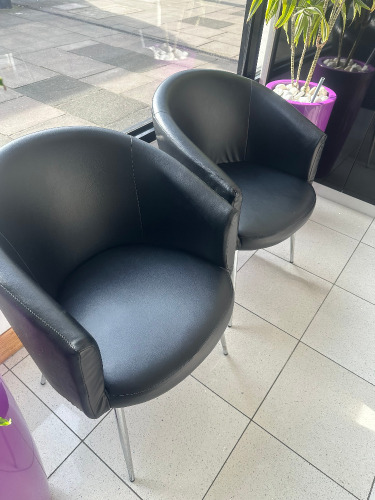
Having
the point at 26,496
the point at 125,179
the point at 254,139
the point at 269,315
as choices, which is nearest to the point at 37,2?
the point at 254,139

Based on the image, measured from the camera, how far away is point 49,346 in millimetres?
738

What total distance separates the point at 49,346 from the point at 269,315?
3.69ft

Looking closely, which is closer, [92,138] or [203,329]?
[203,329]

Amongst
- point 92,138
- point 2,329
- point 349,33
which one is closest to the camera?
point 92,138

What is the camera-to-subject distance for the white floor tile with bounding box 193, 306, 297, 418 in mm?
1359

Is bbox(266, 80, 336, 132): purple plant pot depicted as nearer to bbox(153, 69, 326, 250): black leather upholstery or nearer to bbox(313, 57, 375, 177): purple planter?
bbox(313, 57, 375, 177): purple planter

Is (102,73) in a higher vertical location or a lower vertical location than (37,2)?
lower

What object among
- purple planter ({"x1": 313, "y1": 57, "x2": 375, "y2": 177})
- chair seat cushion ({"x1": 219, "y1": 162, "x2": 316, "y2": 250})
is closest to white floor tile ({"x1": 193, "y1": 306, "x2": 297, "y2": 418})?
chair seat cushion ({"x1": 219, "y1": 162, "x2": 316, "y2": 250})

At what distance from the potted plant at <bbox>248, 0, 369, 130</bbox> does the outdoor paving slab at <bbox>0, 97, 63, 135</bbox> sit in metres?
1.29

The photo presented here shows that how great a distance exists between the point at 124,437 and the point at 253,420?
18.9 inches

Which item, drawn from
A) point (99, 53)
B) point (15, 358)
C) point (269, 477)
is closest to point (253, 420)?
point (269, 477)

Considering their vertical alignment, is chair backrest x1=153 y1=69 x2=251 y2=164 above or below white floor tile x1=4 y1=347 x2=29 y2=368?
above

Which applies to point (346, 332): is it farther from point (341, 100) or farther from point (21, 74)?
point (21, 74)

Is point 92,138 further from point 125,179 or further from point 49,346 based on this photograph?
point 49,346
